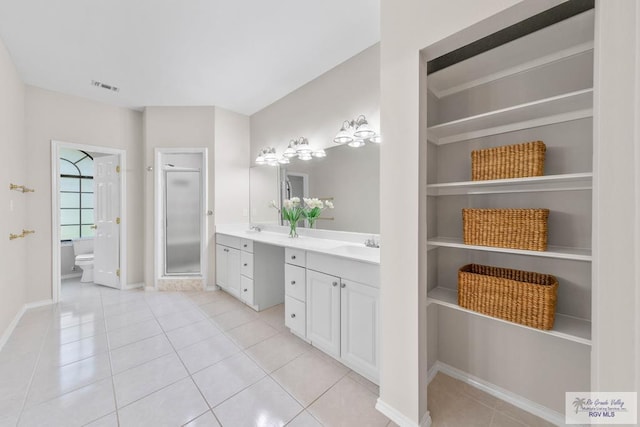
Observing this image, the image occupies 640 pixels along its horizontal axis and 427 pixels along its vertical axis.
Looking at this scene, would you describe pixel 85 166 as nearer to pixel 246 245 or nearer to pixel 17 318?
pixel 17 318

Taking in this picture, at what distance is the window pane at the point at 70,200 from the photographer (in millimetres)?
4597

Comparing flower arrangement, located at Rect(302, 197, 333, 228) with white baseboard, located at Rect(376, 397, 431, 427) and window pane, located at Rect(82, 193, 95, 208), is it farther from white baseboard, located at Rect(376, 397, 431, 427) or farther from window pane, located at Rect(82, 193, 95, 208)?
window pane, located at Rect(82, 193, 95, 208)

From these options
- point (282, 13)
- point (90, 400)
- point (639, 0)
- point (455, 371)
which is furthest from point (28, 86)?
point (455, 371)

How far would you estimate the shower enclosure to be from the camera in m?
3.55

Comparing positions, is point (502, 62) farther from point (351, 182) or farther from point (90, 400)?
point (90, 400)

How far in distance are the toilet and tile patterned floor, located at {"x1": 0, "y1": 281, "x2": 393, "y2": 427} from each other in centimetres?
138

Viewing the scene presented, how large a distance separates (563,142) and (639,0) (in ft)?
2.32

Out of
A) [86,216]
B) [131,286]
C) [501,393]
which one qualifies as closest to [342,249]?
[501,393]

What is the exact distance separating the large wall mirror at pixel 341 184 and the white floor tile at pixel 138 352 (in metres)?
1.74

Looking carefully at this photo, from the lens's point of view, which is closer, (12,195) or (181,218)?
(12,195)

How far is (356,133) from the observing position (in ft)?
7.26

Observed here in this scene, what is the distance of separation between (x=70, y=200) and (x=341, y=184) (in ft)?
17.6

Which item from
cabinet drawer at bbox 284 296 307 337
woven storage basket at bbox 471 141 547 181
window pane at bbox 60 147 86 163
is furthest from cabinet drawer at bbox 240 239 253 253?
window pane at bbox 60 147 86 163

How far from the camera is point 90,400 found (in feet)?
4.97
